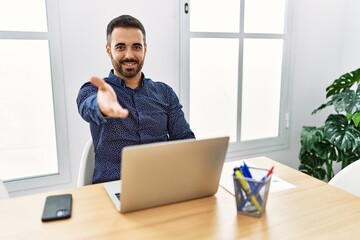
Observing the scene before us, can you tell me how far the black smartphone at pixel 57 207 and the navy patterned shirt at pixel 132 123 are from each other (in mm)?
337

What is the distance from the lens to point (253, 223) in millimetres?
879

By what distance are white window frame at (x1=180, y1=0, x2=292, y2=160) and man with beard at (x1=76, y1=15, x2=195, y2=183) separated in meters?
0.69

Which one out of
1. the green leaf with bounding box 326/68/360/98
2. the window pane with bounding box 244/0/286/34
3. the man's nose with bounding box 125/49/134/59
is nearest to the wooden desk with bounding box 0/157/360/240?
the man's nose with bounding box 125/49/134/59

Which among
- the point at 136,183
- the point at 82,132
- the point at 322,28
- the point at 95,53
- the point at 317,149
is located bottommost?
the point at 317,149

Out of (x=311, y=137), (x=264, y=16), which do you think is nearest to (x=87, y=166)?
(x=311, y=137)

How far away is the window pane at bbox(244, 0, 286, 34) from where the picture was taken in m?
2.48

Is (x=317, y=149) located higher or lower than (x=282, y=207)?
lower

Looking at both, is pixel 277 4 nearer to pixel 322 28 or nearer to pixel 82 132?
pixel 322 28

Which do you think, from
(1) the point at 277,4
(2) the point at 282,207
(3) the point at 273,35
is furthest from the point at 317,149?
(2) the point at 282,207

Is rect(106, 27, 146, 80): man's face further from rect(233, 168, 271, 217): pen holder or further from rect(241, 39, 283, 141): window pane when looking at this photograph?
rect(241, 39, 283, 141): window pane

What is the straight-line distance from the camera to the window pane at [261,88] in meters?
2.58

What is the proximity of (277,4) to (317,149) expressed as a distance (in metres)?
1.21

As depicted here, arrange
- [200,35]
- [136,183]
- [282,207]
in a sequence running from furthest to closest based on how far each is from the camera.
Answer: [200,35]
[282,207]
[136,183]

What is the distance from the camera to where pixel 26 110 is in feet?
6.28
